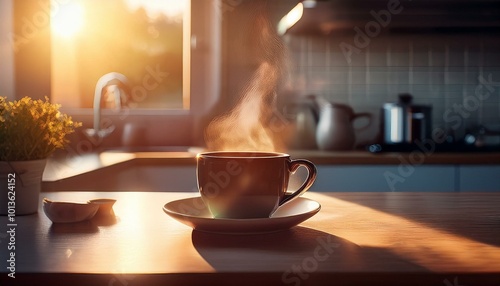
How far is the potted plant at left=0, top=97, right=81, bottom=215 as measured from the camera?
887 millimetres

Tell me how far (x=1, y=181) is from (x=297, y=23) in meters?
1.89

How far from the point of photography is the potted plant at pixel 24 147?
887 mm

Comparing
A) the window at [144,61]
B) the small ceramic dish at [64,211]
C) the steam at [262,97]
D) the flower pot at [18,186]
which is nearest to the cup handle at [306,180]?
the small ceramic dish at [64,211]

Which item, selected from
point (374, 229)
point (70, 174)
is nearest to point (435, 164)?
point (70, 174)

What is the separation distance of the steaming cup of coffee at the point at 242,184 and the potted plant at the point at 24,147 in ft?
0.94

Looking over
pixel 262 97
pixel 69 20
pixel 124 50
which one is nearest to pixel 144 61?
pixel 124 50

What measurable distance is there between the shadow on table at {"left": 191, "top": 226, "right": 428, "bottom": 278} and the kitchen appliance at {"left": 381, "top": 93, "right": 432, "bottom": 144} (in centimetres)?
206

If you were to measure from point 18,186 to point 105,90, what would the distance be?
7.14ft

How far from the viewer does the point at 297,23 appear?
2.58m

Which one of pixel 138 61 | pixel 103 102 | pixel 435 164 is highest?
pixel 138 61

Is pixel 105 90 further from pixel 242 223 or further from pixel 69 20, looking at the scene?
pixel 242 223

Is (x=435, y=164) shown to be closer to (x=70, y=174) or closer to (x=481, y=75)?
(x=481, y=75)

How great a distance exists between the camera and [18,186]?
911 millimetres

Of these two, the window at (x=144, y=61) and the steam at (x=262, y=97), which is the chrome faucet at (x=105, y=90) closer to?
the window at (x=144, y=61)
